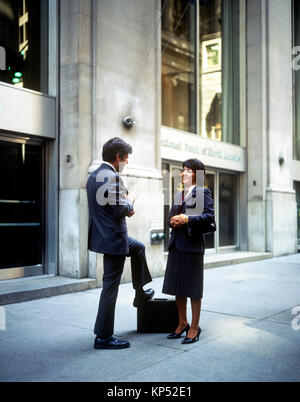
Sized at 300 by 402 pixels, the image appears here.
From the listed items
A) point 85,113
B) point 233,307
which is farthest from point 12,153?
point 233,307

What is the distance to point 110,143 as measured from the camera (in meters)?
4.30

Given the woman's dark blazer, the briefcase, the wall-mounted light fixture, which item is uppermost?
the wall-mounted light fixture

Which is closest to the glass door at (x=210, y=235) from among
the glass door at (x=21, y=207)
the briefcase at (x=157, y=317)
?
the glass door at (x=21, y=207)

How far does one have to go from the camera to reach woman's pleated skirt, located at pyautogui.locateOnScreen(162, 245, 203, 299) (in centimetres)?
434

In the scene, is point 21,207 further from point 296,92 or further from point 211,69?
point 296,92

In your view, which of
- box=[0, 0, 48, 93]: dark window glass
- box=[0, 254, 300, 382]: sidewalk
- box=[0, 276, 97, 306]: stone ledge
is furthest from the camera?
box=[0, 0, 48, 93]: dark window glass

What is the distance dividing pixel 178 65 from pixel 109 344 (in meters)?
8.92

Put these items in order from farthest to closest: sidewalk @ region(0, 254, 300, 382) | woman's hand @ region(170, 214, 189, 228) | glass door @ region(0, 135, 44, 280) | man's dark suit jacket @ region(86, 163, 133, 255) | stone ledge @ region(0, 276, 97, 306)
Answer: glass door @ region(0, 135, 44, 280), stone ledge @ region(0, 276, 97, 306), woman's hand @ region(170, 214, 189, 228), man's dark suit jacket @ region(86, 163, 133, 255), sidewalk @ region(0, 254, 300, 382)

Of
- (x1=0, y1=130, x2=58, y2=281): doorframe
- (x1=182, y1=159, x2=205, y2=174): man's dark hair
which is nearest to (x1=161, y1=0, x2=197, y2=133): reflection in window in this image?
(x1=0, y1=130, x2=58, y2=281): doorframe

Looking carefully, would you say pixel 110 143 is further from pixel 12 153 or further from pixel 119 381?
pixel 12 153

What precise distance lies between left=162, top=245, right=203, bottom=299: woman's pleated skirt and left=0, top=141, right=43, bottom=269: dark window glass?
378 centimetres

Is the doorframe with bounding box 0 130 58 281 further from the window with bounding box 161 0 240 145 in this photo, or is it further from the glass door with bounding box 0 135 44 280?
the window with bounding box 161 0 240 145

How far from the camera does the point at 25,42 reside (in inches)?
311
